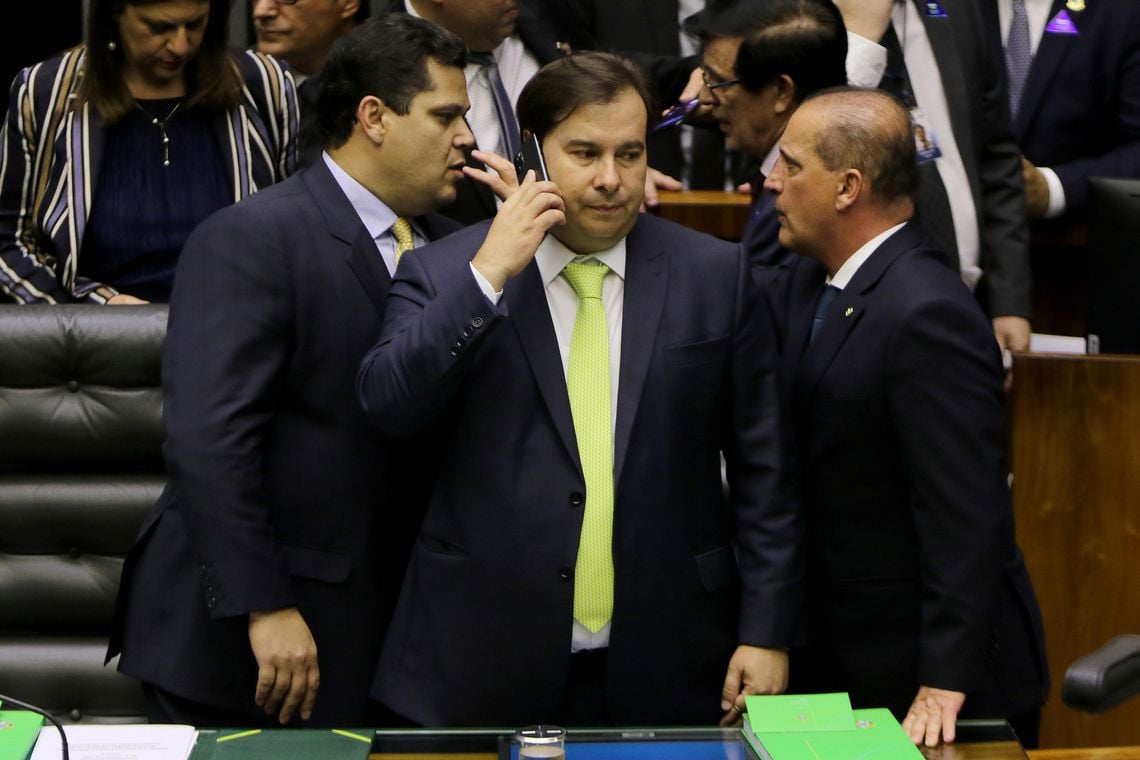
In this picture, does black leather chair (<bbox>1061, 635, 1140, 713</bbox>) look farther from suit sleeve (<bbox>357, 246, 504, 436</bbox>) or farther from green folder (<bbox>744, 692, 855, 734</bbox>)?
suit sleeve (<bbox>357, 246, 504, 436</bbox>)

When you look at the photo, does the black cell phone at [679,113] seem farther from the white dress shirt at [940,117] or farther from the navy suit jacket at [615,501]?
the navy suit jacket at [615,501]

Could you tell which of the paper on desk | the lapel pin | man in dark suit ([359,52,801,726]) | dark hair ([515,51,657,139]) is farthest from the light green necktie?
the lapel pin

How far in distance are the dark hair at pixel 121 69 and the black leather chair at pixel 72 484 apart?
1.45 ft

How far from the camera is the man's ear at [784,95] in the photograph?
3.26 m

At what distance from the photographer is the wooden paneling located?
337 centimetres

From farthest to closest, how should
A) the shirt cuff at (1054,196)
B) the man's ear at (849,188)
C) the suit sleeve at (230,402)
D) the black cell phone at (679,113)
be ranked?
the shirt cuff at (1054,196)
the black cell phone at (679,113)
the man's ear at (849,188)
the suit sleeve at (230,402)

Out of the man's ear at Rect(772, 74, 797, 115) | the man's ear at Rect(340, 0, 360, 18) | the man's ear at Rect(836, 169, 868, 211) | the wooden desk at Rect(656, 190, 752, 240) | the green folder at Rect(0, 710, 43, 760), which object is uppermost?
the man's ear at Rect(340, 0, 360, 18)

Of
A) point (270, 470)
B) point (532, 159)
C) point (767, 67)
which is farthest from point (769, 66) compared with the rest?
point (270, 470)

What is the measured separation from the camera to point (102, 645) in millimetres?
3506

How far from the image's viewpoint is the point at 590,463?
8.32 feet

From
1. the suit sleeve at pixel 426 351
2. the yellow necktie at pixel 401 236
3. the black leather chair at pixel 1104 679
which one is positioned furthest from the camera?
the yellow necktie at pixel 401 236

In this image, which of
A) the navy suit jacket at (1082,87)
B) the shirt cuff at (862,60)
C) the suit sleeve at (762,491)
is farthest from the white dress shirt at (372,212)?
the navy suit jacket at (1082,87)

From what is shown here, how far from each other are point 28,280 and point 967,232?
2053mm

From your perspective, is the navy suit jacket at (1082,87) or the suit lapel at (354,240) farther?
the navy suit jacket at (1082,87)
